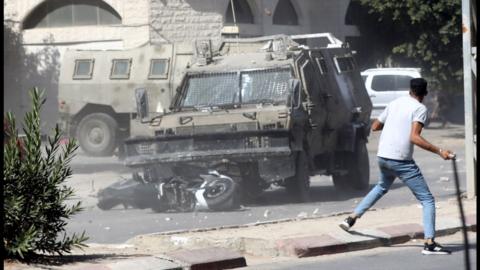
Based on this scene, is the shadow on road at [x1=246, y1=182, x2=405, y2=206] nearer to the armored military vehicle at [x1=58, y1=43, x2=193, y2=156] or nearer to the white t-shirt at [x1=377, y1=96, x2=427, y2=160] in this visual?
the white t-shirt at [x1=377, y1=96, x2=427, y2=160]

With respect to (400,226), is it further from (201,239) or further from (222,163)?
(222,163)

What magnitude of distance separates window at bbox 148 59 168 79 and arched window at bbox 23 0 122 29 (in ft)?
15.4

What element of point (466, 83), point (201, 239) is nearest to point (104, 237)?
point (201, 239)

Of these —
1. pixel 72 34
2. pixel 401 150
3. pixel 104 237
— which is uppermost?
pixel 72 34

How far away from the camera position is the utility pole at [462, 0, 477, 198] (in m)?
12.7

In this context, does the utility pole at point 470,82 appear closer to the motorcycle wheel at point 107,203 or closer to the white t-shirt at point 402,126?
the white t-shirt at point 402,126

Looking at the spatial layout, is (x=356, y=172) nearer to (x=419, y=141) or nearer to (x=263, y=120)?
(x=263, y=120)

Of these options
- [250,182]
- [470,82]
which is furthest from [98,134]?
[470,82]

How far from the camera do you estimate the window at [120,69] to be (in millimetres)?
22859

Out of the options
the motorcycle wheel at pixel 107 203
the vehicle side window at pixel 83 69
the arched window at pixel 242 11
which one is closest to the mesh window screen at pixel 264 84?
the motorcycle wheel at pixel 107 203

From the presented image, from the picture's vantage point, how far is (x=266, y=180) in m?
13.6

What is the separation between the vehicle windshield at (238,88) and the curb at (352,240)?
406 centimetres

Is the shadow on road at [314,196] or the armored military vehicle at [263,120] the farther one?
the shadow on road at [314,196]

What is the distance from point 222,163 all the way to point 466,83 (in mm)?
3359
